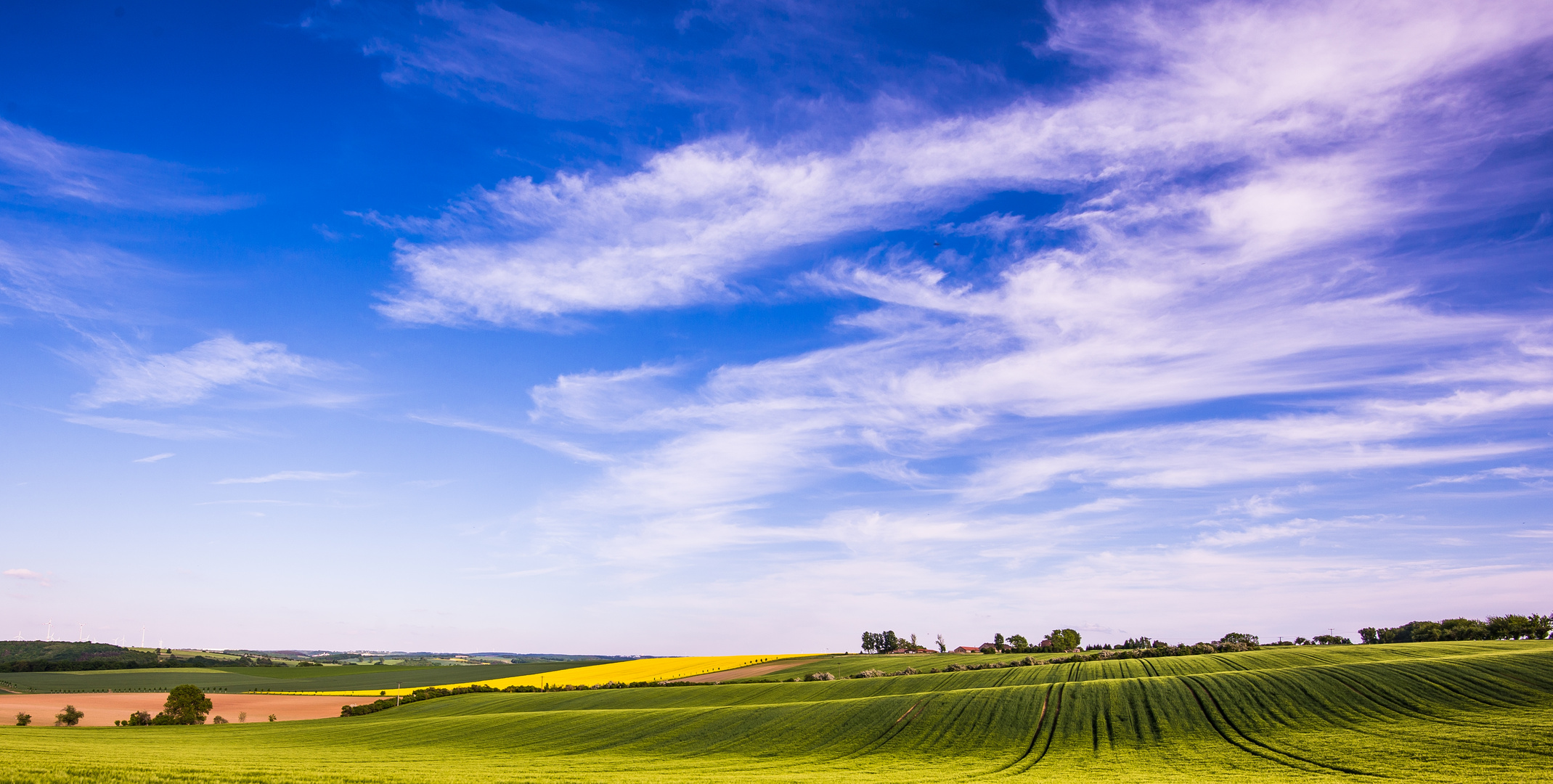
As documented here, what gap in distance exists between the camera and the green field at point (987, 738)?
2986 centimetres

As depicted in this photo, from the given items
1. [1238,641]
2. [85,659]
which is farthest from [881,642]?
[85,659]

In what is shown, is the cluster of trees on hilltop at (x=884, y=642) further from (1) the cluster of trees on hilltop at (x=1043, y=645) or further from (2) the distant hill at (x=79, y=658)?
(2) the distant hill at (x=79, y=658)

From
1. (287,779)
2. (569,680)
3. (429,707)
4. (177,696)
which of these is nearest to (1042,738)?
(287,779)

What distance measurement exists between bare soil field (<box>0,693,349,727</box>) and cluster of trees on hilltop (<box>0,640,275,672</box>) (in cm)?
5485

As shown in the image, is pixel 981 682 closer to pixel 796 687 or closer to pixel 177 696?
pixel 796 687

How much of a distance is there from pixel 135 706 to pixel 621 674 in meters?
55.5

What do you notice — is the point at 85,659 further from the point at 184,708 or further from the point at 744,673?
the point at 744,673

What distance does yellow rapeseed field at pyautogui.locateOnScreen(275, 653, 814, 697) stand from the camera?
10131 centimetres

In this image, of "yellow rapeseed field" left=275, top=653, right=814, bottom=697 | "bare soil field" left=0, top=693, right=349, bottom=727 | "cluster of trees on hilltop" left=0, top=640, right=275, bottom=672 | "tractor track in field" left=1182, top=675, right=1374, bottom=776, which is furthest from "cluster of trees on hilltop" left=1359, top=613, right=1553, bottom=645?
"cluster of trees on hilltop" left=0, top=640, right=275, bottom=672

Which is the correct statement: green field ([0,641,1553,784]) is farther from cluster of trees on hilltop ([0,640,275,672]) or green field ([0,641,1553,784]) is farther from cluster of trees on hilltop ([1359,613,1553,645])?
cluster of trees on hilltop ([0,640,275,672])

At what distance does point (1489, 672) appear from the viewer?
1719 inches

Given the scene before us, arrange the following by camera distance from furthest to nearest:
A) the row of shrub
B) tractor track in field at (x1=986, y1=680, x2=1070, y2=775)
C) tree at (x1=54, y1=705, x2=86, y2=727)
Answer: the row of shrub, tree at (x1=54, y1=705, x2=86, y2=727), tractor track in field at (x1=986, y1=680, x2=1070, y2=775)

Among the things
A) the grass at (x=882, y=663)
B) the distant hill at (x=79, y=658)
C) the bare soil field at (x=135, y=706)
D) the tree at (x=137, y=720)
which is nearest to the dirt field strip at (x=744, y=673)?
the grass at (x=882, y=663)

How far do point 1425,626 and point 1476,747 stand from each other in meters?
83.1
